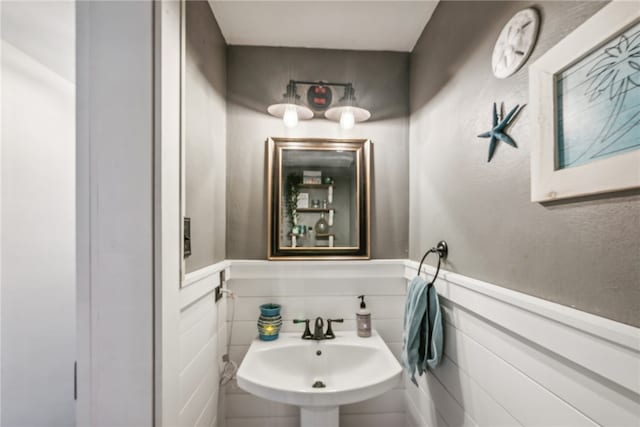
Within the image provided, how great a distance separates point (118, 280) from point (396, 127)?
1.42 metres

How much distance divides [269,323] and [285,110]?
1082mm

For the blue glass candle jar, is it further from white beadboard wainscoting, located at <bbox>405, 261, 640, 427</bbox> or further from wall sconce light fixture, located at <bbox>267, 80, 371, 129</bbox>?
wall sconce light fixture, located at <bbox>267, 80, 371, 129</bbox>

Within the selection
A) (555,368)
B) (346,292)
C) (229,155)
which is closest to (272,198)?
(229,155)

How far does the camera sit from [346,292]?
152 cm

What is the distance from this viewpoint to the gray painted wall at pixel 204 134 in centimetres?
103

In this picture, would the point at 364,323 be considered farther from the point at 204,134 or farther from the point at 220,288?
the point at 204,134

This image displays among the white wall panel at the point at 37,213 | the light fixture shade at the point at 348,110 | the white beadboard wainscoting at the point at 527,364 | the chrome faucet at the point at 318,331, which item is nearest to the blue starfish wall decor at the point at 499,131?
the white beadboard wainscoting at the point at 527,364

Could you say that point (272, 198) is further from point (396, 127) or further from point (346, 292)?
point (396, 127)

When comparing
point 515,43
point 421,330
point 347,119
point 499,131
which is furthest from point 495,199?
point 347,119

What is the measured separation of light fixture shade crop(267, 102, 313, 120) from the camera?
1.42 m

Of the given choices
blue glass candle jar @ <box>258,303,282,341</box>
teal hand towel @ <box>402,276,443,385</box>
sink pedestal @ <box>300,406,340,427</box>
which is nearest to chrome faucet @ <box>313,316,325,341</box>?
blue glass candle jar @ <box>258,303,282,341</box>

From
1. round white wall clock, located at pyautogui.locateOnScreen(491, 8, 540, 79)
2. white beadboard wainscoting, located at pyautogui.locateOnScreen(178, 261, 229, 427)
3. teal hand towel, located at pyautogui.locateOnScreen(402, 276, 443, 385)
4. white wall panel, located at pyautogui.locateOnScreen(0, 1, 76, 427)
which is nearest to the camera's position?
round white wall clock, located at pyautogui.locateOnScreen(491, 8, 540, 79)

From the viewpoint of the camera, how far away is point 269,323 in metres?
1.42

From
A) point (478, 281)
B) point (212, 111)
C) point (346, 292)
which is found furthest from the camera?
point (346, 292)
